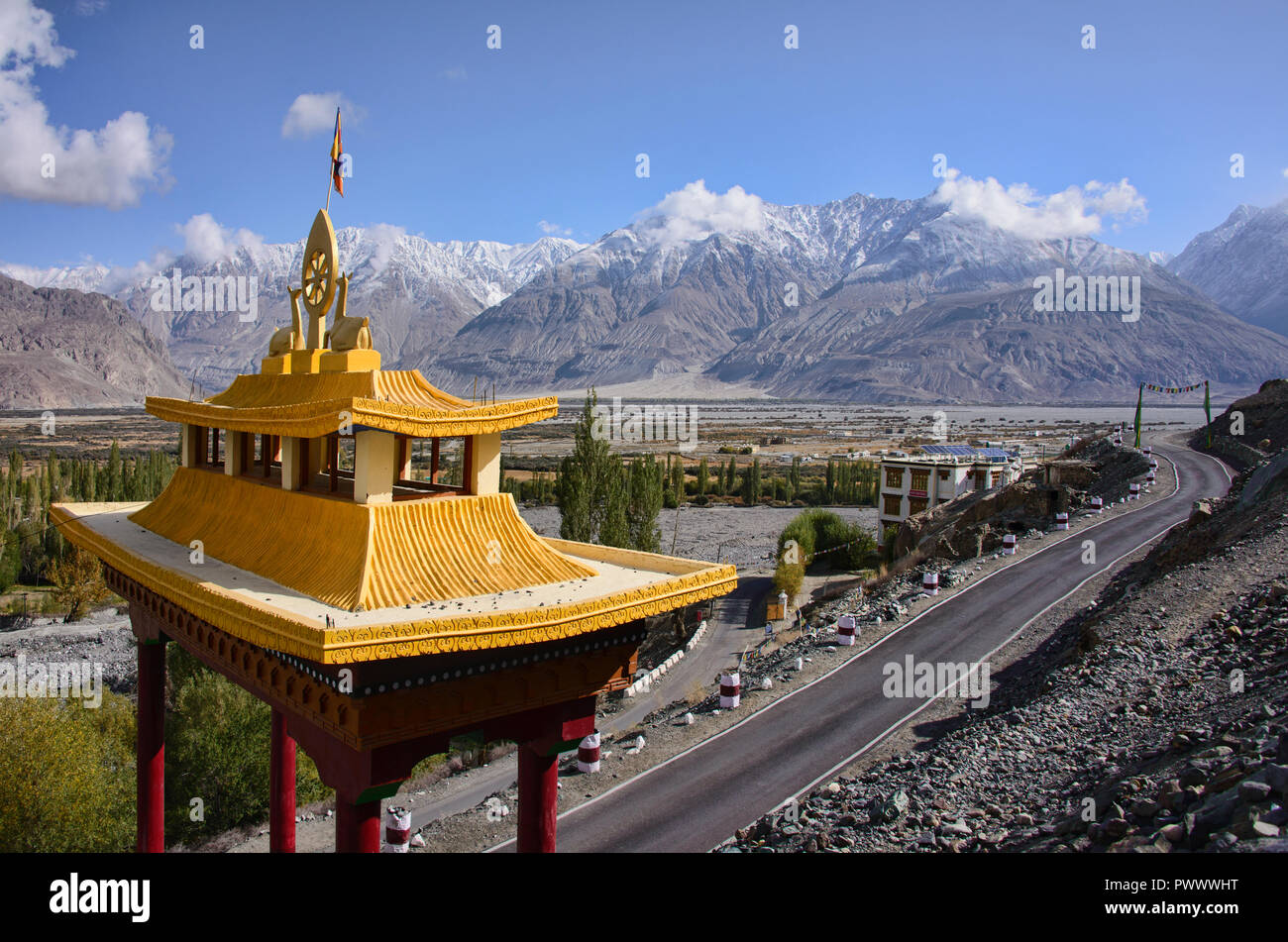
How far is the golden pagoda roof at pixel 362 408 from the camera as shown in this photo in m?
8.98

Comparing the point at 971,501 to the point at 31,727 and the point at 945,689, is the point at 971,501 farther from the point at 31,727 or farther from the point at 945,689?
the point at 31,727

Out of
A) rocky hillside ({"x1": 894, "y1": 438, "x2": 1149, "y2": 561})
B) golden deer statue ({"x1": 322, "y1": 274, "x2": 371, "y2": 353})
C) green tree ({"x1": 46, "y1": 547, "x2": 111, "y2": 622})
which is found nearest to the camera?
golden deer statue ({"x1": 322, "y1": 274, "x2": 371, "y2": 353})

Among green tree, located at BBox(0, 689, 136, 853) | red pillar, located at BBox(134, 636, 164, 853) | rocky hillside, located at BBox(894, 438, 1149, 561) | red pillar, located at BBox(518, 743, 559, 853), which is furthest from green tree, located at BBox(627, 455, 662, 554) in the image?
red pillar, located at BBox(518, 743, 559, 853)

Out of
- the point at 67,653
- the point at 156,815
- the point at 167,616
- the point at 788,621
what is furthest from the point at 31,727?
the point at 788,621

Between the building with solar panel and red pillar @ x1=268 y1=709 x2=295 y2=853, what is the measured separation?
133 feet

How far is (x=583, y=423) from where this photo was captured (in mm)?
36531

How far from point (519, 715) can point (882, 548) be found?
40.8 m

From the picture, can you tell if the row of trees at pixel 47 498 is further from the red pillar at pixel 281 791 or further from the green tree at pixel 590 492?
the red pillar at pixel 281 791

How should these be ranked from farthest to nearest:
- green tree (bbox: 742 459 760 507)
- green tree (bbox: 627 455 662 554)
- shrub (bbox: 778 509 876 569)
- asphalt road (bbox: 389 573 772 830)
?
green tree (bbox: 742 459 760 507) → shrub (bbox: 778 509 876 569) → green tree (bbox: 627 455 662 554) → asphalt road (bbox: 389 573 772 830)

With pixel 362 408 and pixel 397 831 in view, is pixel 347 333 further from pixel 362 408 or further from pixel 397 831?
pixel 397 831

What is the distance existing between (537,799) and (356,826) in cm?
232

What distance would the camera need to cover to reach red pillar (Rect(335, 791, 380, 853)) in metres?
8.54

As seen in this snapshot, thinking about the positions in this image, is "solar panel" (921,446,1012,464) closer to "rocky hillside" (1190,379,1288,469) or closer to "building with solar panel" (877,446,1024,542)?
"building with solar panel" (877,446,1024,542)

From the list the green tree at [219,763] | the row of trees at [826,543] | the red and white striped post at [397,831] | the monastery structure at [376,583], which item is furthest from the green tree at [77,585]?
the monastery structure at [376,583]
